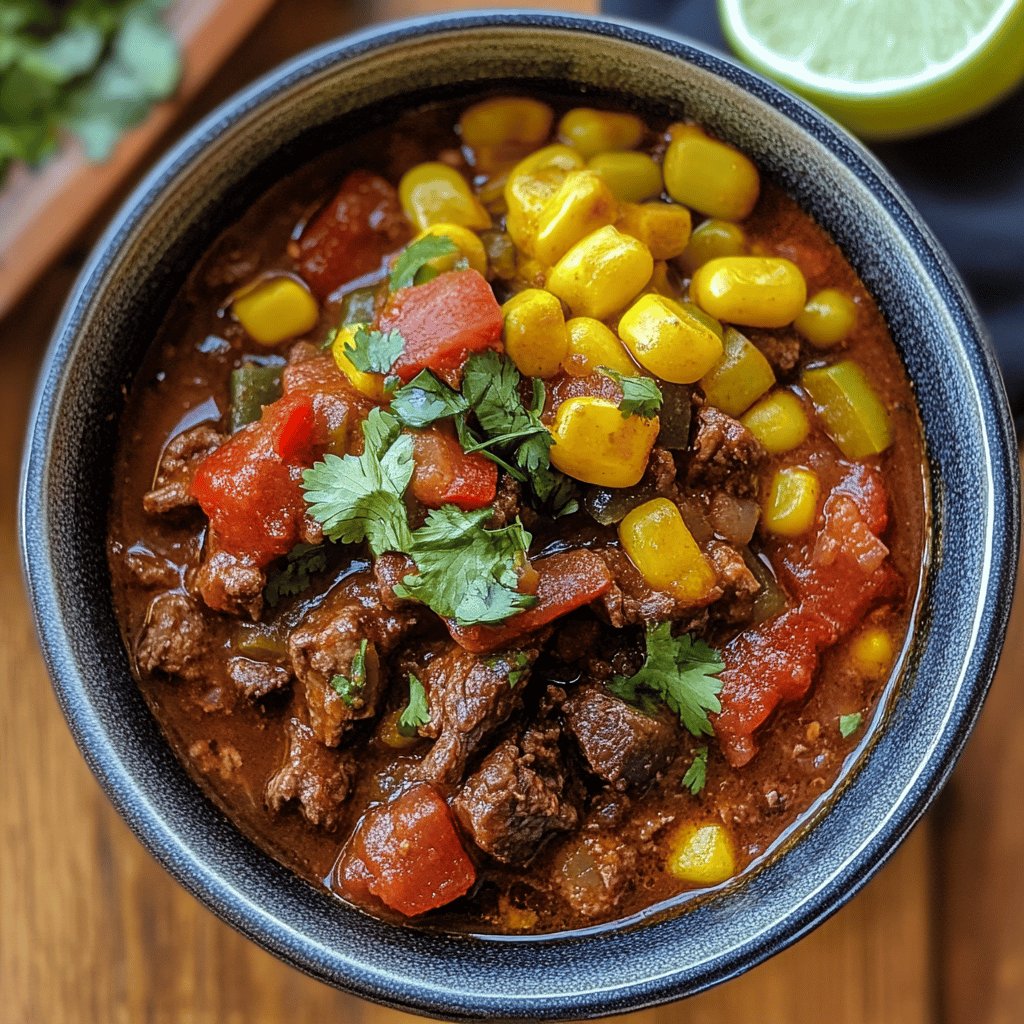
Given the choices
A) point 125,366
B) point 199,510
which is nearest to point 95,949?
point 199,510

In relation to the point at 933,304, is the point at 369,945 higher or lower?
lower

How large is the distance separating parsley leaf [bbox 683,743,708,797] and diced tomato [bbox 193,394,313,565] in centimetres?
115

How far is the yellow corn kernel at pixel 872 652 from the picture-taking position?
305 centimetres

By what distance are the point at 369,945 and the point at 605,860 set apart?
0.61m

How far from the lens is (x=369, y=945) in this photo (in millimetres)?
2818

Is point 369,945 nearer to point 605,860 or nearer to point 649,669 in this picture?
point 605,860

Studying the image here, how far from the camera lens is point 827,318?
Result: 3.11 meters

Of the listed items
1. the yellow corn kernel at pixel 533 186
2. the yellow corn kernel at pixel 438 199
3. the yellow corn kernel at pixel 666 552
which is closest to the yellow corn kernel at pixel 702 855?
the yellow corn kernel at pixel 666 552

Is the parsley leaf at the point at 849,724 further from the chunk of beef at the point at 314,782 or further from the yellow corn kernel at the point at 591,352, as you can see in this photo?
the chunk of beef at the point at 314,782

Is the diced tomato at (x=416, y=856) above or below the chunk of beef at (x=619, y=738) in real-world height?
Result: below

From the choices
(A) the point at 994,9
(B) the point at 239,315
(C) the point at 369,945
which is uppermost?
(A) the point at 994,9

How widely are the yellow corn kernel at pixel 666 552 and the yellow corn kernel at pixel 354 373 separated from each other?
695 mm

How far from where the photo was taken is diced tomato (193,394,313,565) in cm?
280

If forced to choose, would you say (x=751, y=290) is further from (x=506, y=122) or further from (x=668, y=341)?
(x=506, y=122)
